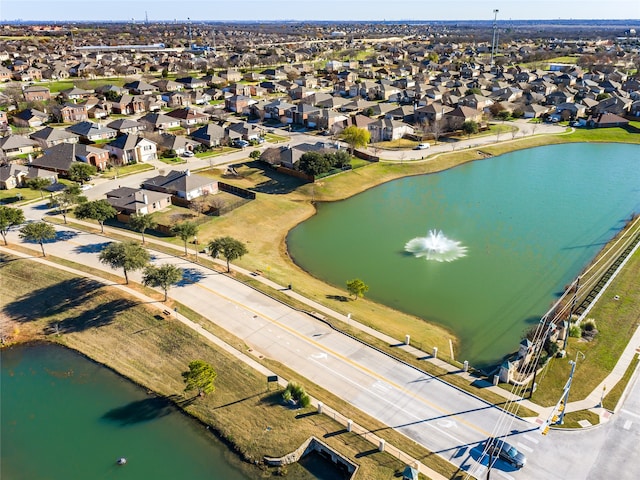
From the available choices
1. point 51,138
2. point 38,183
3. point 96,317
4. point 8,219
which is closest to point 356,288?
point 96,317

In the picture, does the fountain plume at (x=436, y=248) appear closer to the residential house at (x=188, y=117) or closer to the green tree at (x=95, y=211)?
the green tree at (x=95, y=211)

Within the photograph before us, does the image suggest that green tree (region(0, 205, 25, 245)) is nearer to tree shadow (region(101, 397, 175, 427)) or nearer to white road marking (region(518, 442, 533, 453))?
tree shadow (region(101, 397, 175, 427))

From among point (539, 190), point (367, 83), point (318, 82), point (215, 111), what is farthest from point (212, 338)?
point (318, 82)

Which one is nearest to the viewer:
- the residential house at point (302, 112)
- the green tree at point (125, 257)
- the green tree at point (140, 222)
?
the green tree at point (125, 257)

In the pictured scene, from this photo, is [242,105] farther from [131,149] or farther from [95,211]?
[95,211]

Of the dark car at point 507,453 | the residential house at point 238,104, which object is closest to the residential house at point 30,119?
the residential house at point 238,104

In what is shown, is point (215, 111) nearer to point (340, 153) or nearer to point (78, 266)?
point (340, 153)
